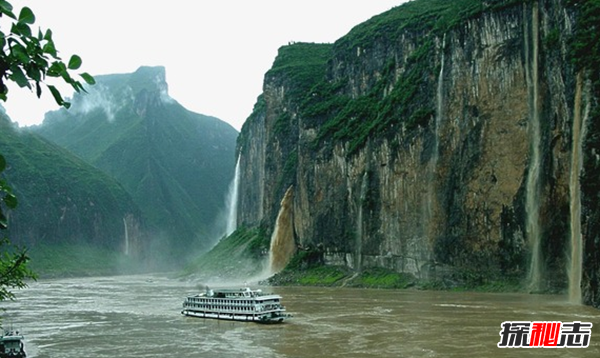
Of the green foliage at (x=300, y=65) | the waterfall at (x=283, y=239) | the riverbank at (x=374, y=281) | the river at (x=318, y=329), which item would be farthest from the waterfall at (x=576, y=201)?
the green foliage at (x=300, y=65)

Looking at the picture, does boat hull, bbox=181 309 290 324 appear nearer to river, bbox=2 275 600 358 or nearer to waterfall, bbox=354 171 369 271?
river, bbox=2 275 600 358

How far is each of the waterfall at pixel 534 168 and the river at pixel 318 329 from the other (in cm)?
556

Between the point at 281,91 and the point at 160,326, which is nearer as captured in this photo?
the point at 160,326

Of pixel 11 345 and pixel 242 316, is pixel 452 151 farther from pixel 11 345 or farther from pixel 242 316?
pixel 11 345

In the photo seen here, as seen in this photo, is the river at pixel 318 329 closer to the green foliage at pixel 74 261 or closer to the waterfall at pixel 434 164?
the waterfall at pixel 434 164

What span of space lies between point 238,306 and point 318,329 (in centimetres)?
1050

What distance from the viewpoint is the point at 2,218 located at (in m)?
4.40

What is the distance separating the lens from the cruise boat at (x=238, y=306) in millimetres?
45469

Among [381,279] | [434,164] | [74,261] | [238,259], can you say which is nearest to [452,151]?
[434,164]

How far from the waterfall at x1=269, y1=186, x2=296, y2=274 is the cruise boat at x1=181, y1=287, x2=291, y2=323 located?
5615cm

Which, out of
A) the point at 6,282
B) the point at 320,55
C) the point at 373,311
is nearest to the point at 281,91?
the point at 320,55

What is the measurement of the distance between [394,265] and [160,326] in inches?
1783

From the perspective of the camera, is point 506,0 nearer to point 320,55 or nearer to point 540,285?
point 540,285

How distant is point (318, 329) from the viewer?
39.3m
